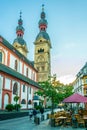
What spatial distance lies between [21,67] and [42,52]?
126ft

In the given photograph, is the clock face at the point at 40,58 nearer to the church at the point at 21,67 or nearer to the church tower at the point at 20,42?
the church at the point at 21,67

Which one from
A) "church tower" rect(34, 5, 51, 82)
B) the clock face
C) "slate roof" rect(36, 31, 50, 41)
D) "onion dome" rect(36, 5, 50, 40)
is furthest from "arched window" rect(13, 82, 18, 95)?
"onion dome" rect(36, 5, 50, 40)

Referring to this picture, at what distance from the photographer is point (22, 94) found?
47781 millimetres

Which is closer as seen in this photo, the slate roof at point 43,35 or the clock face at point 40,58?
the clock face at point 40,58

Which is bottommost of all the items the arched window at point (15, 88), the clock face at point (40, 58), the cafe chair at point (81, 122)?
the cafe chair at point (81, 122)

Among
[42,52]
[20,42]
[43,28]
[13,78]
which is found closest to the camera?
[13,78]

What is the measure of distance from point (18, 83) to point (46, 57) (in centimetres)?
4686

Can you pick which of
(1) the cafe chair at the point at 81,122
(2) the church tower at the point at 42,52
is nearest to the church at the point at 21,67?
(2) the church tower at the point at 42,52

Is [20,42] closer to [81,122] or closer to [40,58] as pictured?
[40,58]

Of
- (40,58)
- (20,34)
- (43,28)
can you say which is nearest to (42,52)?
(40,58)

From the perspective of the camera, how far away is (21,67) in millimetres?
54688

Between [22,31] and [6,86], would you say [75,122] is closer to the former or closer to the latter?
[6,86]

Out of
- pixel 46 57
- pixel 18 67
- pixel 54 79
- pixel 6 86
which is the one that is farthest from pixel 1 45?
pixel 46 57

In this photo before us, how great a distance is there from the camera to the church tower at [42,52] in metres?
89.4
